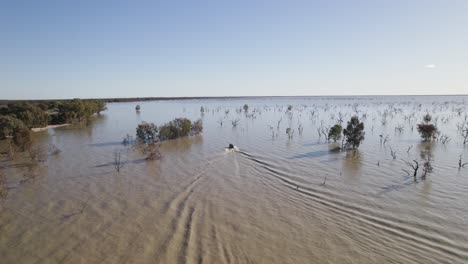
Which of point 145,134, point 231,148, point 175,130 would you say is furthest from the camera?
point 175,130

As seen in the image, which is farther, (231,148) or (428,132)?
(428,132)

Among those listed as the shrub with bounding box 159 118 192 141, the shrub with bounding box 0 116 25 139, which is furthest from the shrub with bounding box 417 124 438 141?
the shrub with bounding box 0 116 25 139

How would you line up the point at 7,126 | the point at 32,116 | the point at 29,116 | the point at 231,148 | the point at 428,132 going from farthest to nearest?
the point at 32,116
the point at 29,116
the point at 7,126
the point at 428,132
the point at 231,148

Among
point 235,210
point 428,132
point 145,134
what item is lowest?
point 235,210

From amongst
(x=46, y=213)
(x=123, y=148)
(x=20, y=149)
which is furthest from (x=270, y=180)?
(x=20, y=149)

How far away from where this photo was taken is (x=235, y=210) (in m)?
7.07

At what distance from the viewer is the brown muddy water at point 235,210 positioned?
519cm

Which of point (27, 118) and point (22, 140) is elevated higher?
point (27, 118)

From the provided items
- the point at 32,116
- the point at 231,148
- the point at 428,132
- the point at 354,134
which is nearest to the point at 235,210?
the point at 231,148

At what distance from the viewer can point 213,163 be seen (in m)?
11.9

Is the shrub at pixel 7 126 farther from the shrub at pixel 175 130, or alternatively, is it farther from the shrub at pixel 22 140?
the shrub at pixel 175 130

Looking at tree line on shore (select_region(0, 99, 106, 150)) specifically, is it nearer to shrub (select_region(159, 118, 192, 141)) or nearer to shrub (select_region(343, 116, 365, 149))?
shrub (select_region(159, 118, 192, 141))

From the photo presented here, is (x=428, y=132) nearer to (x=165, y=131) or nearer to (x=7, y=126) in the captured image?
(x=165, y=131)

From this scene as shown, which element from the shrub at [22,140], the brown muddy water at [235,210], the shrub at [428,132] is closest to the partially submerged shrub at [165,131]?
the brown muddy water at [235,210]
